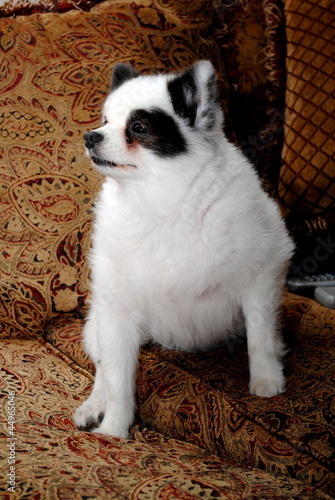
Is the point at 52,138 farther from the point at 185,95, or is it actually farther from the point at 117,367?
the point at 117,367

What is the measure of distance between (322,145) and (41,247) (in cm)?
101

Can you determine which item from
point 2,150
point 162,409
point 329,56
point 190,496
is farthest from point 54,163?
point 190,496

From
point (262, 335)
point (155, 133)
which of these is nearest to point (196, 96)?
point (155, 133)

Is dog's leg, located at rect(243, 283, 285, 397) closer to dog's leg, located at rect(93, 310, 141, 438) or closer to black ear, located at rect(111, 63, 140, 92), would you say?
dog's leg, located at rect(93, 310, 141, 438)

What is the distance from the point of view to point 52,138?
1895 mm

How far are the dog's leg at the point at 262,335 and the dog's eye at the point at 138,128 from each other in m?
0.47

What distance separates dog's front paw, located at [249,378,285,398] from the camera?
1.39 metres

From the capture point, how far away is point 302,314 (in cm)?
183

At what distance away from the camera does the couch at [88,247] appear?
3.63 feet

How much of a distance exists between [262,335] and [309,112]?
0.94m

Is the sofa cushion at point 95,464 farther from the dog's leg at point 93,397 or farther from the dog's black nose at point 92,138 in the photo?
the dog's black nose at point 92,138

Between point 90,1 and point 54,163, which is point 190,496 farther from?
point 90,1

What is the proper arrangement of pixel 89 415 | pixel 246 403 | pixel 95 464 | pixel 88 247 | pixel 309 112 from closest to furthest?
pixel 95 464 → pixel 246 403 → pixel 89 415 → pixel 88 247 → pixel 309 112

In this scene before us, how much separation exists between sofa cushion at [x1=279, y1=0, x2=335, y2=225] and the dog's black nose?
0.93 meters
